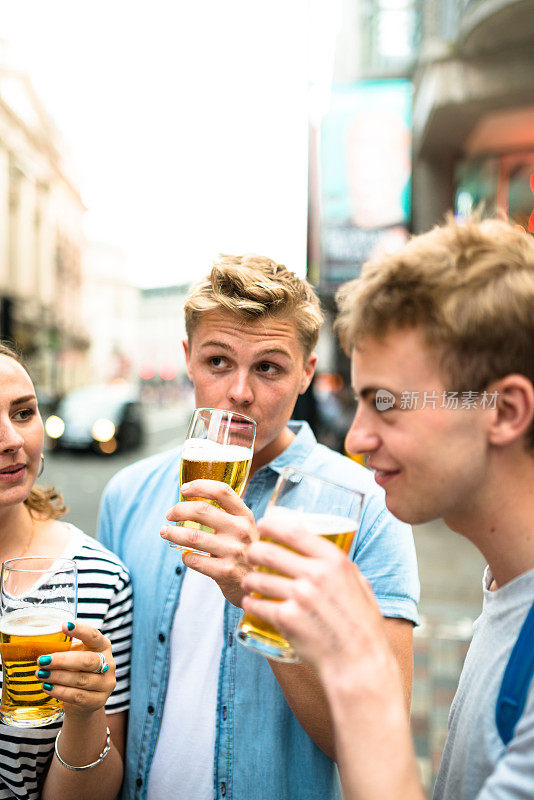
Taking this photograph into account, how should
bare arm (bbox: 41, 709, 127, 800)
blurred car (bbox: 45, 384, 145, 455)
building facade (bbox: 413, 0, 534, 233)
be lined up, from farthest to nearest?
blurred car (bbox: 45, 384, 145, 455) < building facade (bbox: 413, 0, 534, 233) < bare arm (bbox: 41, 709, 127, 800)

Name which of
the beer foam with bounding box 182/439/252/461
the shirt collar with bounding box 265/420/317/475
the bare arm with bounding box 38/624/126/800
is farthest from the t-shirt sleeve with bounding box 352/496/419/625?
the bare arm with bounding box 38/624/126/800

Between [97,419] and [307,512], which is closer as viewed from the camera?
[307,512]

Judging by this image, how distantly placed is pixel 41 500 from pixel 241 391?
0.81 meters

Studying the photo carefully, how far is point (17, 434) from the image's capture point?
1780mm

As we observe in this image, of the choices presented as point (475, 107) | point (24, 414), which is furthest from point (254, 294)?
point (475, 107)

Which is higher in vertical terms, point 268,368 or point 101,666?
point 268,368

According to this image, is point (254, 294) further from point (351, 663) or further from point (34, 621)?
point (351, 663)

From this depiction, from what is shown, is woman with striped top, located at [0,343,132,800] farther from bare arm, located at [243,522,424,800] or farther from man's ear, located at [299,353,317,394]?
man's ear, located at [299,353,317,394]

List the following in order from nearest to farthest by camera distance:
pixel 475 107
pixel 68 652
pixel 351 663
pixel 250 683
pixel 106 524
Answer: pixel 351 663 → pixel 68 652 → pixel 250 683 → pixel 106 524 → pixel 475 107

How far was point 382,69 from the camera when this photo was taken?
12.9 m

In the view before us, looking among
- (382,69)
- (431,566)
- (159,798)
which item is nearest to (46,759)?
(159,798)

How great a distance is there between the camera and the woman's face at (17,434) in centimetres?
177

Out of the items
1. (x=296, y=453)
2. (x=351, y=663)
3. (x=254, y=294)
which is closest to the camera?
(x=351, y=663)

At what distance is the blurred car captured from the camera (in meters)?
10.7
